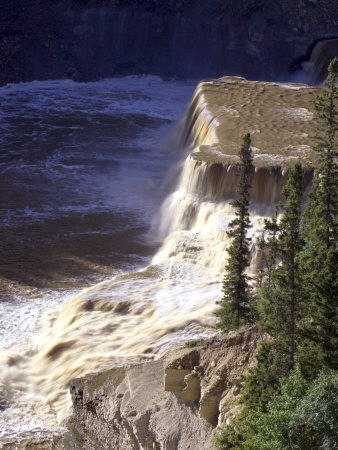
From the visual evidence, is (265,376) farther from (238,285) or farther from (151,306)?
(151,306)

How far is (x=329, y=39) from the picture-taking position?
142 feet

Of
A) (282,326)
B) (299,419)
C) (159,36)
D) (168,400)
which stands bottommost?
(168,400)

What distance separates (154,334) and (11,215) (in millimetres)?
10996

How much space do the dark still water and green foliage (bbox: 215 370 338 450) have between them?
9164 millimetres

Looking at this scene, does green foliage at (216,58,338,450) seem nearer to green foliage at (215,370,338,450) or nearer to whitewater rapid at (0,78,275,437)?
green foliage at (215,370,338,450)

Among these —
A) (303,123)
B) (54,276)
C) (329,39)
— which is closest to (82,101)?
(329,39)

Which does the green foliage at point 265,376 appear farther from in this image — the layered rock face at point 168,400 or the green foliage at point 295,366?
the layered rock face at point 168,400

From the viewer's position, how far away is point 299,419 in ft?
29.6

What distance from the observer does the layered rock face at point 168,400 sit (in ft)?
37.5

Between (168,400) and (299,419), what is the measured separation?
12.0ft

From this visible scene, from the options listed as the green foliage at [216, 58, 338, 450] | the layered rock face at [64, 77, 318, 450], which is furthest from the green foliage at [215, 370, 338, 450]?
the layered rock face at [64, 77, 318, 450]

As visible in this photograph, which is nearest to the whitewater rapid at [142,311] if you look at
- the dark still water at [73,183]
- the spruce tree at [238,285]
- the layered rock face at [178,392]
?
the layered rock face at [178,392]

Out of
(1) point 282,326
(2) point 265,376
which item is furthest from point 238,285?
(2) point 265,376

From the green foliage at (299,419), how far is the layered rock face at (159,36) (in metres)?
37.1
